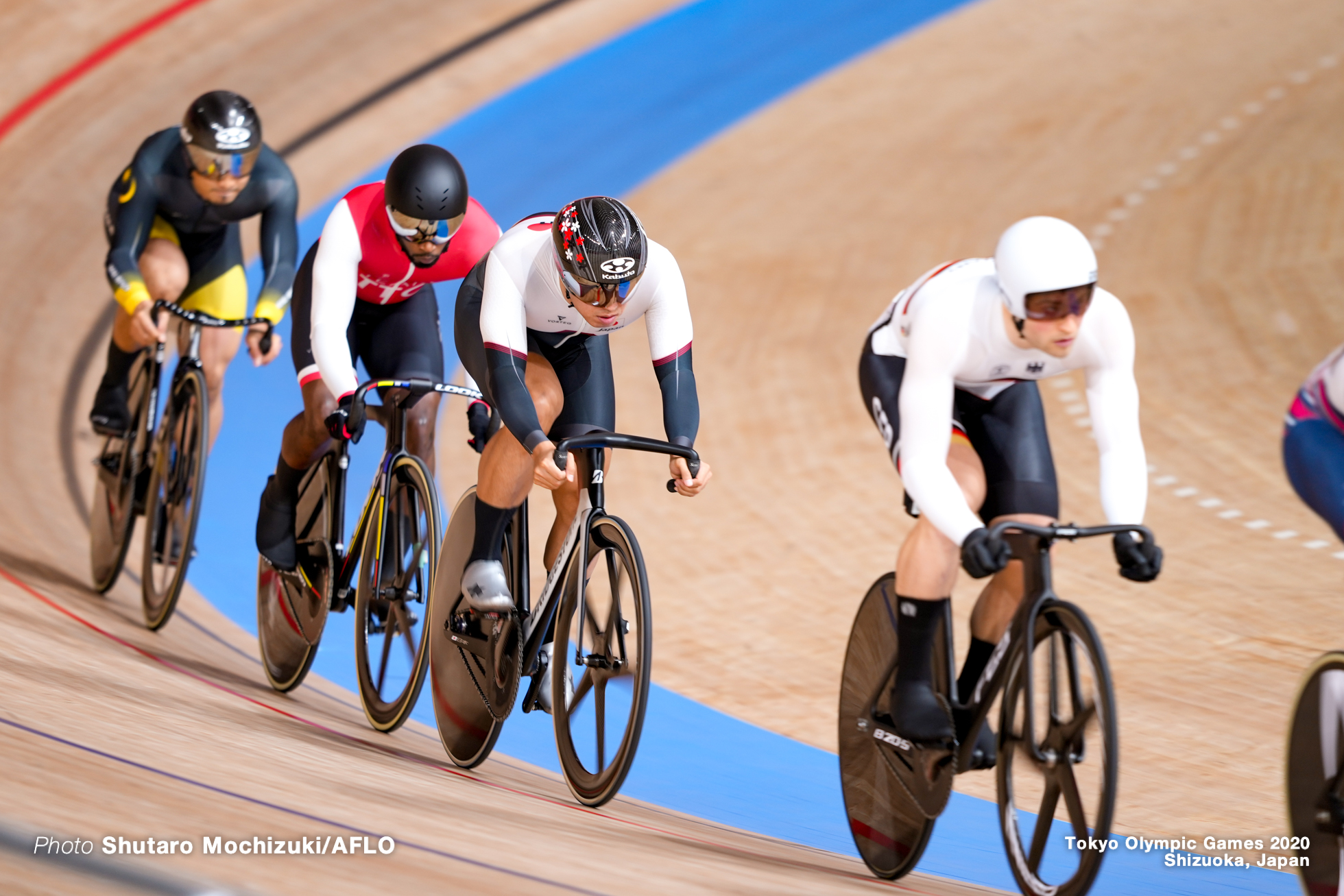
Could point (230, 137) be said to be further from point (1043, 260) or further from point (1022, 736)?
point (1022, 736)

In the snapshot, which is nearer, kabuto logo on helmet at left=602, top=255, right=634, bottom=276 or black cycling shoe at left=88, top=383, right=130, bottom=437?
kabuto logo on helmet at left=602, top=255, right=634, bottom=276

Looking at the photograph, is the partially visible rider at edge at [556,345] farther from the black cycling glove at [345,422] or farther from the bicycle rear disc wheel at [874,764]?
the bicycle rear disc wheel at [874,764]

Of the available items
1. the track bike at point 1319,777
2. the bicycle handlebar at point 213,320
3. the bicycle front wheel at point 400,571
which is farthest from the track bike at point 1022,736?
the bicycle handlebar at point 213,320

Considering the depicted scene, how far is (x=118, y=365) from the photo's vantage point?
4.84 m

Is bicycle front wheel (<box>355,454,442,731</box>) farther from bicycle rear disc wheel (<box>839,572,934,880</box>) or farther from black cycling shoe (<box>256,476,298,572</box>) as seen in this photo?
bicycle rear disc wheel (<box>839,572,934,880</box>)

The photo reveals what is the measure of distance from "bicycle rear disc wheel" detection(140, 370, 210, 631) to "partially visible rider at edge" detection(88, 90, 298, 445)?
8 centimetres

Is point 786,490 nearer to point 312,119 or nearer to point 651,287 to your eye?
point 651,287

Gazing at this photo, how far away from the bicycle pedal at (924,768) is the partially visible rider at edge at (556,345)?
0.62 m

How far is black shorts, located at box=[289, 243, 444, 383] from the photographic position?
3904 millimetres

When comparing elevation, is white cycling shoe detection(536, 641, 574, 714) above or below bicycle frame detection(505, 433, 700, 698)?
below

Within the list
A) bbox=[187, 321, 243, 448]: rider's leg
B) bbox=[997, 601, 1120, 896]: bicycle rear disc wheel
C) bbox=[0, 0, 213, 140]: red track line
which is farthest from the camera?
bbox=[0, 0, 213, 140]: red track line

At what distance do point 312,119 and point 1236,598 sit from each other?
241 inches

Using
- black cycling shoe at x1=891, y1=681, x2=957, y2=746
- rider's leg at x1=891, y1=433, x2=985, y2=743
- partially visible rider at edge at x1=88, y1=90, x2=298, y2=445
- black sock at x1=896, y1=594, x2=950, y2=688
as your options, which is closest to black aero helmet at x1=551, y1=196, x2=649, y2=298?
rider's leg at x1=891, y1=433, x2=985, y2=743

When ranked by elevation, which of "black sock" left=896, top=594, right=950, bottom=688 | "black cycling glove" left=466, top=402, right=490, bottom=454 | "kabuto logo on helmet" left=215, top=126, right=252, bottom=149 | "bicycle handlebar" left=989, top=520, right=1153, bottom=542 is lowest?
"black sock" left=896, top=594, right=950, bottom=688
